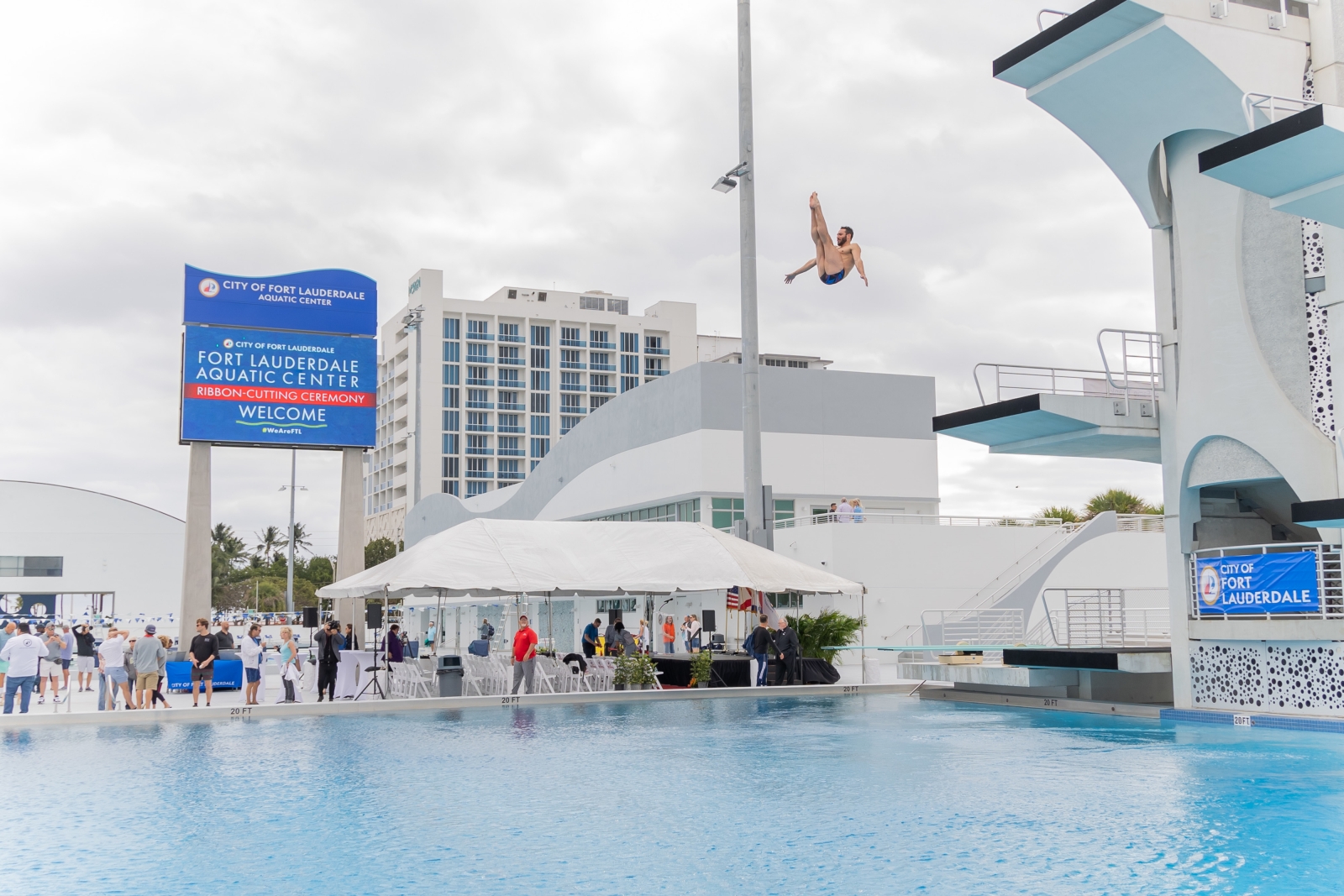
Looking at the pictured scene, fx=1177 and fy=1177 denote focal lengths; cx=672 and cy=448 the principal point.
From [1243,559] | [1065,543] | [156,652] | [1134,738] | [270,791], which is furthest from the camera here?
[1065,543]

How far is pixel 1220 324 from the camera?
18.9 m

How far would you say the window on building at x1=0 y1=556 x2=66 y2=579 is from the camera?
51.3 m

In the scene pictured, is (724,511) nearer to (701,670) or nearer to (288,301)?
(288,301)

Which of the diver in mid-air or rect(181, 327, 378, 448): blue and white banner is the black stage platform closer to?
the diver in mid-air

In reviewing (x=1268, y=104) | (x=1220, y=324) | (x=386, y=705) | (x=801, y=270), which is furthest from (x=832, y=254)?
(x=386, y=705)

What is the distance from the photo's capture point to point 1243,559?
1822 cm

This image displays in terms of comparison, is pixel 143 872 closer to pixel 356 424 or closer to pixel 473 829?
pixel 473 829

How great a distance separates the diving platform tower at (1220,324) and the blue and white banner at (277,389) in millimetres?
18782

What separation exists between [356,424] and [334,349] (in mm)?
2160

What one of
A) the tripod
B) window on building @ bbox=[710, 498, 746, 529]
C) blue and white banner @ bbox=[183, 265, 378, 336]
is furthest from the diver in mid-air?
window on building @ bbox=[710, 498, 746, 529]

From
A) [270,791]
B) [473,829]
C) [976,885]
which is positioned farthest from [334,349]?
[976,885]

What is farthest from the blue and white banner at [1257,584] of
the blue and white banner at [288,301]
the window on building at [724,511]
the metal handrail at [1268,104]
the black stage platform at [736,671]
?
the window on building at [724,511]

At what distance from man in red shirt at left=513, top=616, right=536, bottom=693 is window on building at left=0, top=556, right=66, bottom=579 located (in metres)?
36.2

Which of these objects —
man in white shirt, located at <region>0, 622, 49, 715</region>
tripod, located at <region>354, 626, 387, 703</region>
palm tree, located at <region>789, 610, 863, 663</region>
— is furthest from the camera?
palm tree, located at <region>789, 610, 863, 663</region>
